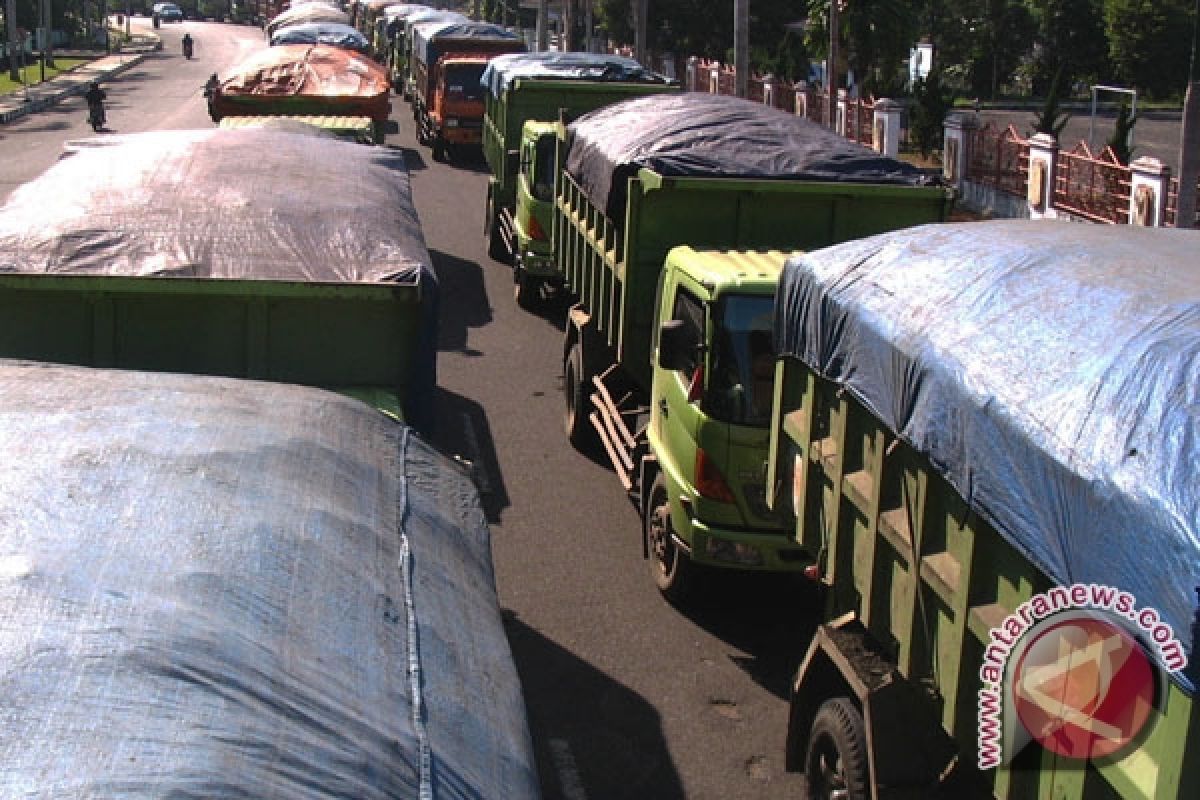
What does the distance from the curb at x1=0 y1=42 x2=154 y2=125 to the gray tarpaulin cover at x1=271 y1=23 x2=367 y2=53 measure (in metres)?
7.34

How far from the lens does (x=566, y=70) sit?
71.3 feet

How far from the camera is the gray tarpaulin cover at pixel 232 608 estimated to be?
3.25 meters

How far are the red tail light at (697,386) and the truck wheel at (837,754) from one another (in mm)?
2830

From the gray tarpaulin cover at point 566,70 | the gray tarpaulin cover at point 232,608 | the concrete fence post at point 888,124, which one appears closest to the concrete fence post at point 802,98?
the concrete fence post at point 888,124

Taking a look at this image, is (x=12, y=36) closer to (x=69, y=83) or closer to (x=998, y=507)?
(x=69, y=83)

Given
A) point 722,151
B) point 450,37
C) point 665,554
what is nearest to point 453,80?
point 450,37

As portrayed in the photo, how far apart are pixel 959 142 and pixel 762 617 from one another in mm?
20142

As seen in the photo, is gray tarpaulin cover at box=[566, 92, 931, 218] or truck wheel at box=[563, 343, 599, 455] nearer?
gray tarpaulin cover at box=[566, 92, 931, 218]

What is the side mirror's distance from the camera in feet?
29.9

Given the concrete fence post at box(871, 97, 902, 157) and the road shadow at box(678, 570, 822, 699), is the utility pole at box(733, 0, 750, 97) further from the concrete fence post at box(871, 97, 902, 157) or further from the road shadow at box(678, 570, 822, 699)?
the road shadow at box(678, 570, 822, 699)

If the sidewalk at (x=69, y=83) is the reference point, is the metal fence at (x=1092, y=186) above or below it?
below

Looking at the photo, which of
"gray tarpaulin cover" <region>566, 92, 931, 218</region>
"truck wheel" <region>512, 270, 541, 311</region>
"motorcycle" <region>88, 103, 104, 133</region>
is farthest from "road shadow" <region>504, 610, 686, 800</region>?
"motorcycle" <region>88, 103, 104, 133</region>

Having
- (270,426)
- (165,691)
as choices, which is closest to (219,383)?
(270,426)

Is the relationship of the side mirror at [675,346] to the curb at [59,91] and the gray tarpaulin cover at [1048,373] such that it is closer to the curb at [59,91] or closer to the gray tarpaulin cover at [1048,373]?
the gray tarpaulin cover at [1048,373]
